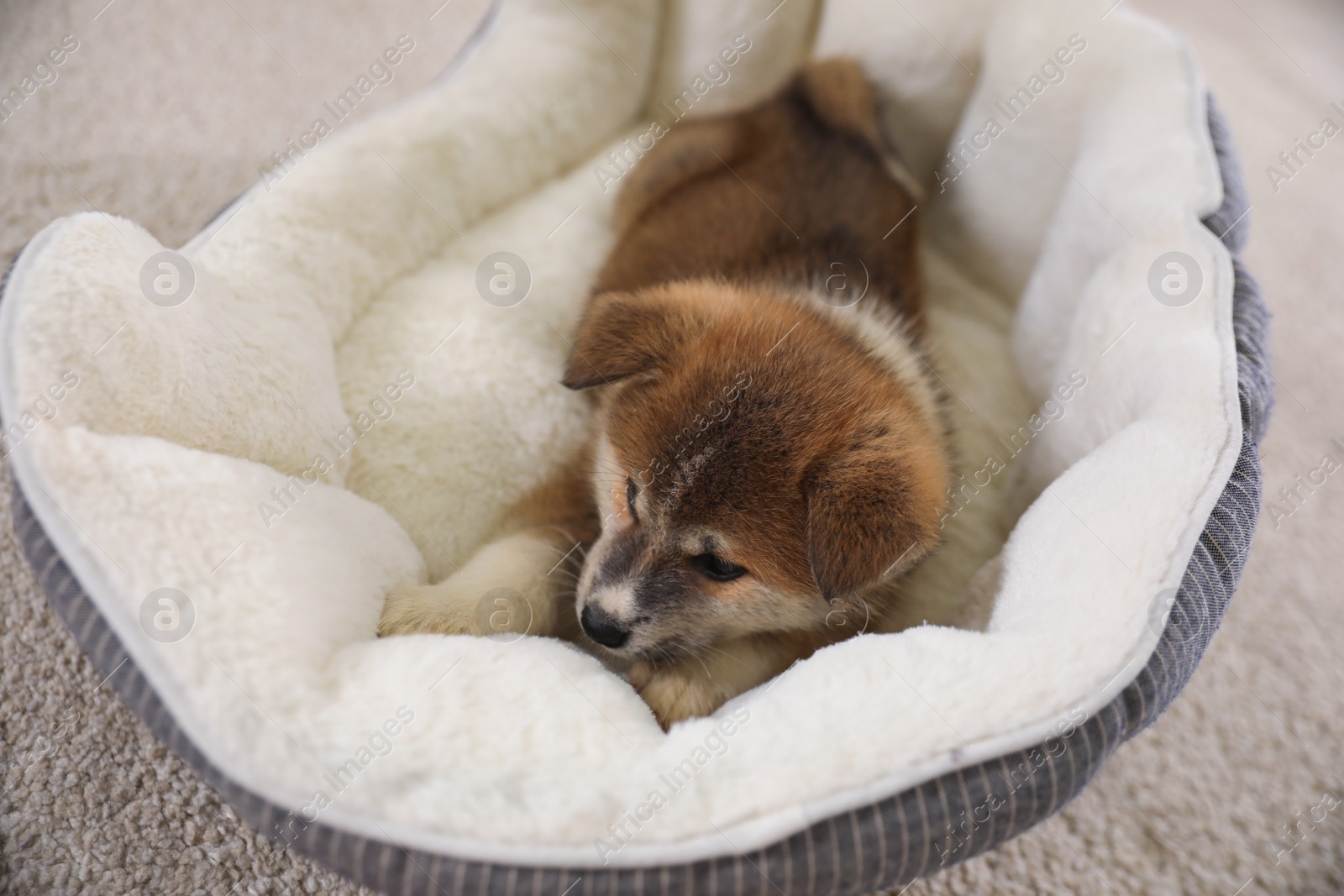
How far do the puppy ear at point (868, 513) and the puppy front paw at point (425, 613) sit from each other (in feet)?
1.84

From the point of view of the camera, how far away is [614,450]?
4.71 feet

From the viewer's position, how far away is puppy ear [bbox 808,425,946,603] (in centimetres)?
112

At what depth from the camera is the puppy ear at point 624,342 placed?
135cm

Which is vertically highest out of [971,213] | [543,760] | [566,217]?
[566,217]

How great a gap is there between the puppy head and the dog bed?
146mm

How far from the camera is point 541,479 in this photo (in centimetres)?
175

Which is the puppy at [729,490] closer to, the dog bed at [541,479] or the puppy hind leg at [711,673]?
the puppy hind leg at [711,673]

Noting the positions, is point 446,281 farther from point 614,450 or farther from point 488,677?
point 488,677

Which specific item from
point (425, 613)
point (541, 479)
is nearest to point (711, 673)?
point (425, 613)

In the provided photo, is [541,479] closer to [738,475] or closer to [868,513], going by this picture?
[738,475]

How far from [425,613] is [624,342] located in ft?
1.77

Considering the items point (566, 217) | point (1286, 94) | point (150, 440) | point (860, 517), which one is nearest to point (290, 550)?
point (150, 440)

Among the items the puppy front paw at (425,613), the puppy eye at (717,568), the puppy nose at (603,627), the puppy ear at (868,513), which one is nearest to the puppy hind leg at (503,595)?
the puppy front paw at (425,613)

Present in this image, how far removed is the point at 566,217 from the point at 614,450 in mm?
975
